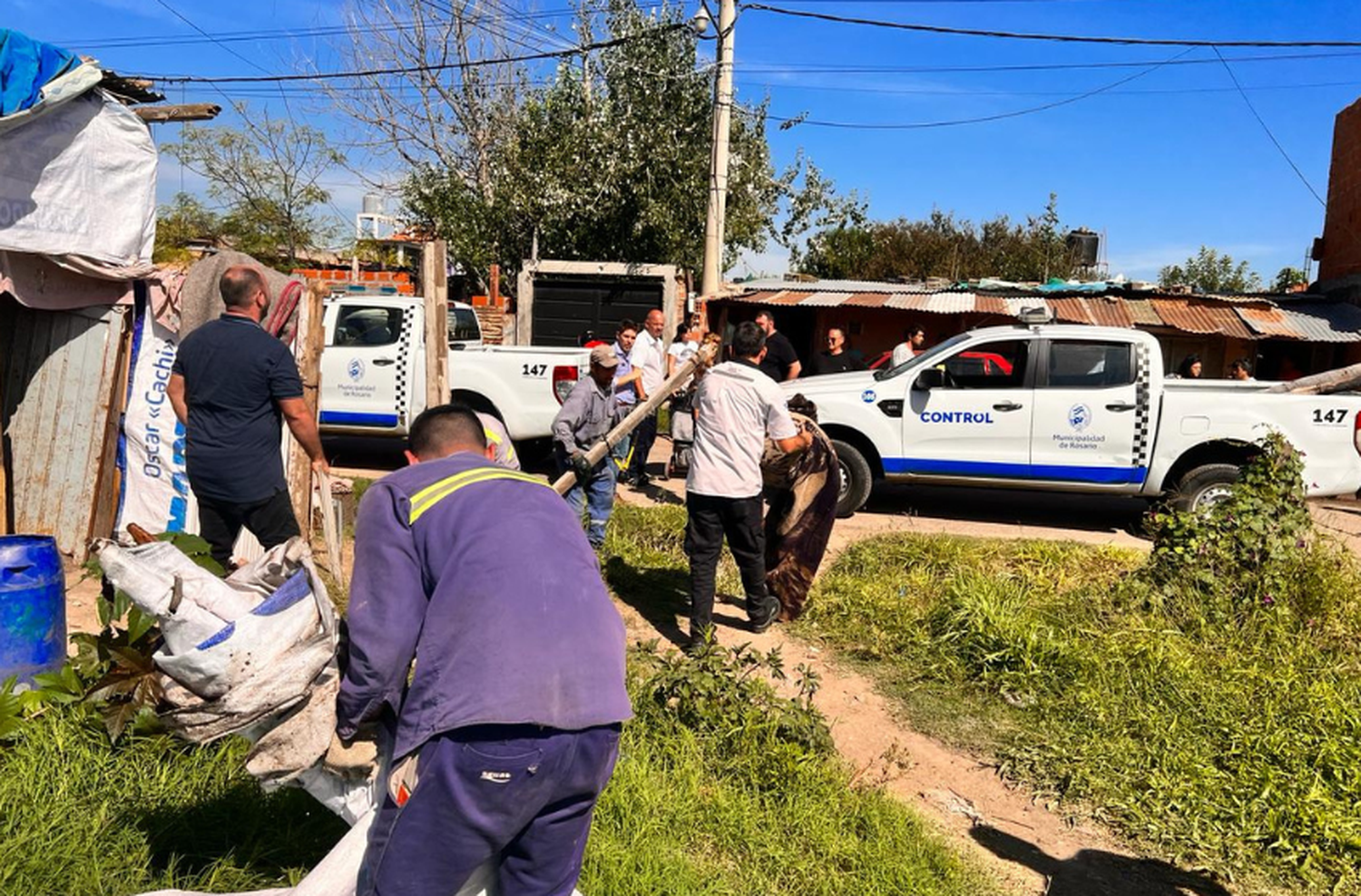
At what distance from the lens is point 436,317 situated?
18.4ft

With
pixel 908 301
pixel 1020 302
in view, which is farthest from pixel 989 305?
pixel 908 301

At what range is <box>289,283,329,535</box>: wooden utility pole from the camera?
6305 mm

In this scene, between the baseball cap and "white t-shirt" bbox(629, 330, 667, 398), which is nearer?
the baseball cap

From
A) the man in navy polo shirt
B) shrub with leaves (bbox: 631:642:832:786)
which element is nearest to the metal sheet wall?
the man in navy polo shirt

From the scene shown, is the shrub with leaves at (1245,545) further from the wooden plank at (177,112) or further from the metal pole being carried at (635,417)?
the wooden plank at (177,112)

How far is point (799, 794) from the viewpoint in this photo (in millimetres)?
3852

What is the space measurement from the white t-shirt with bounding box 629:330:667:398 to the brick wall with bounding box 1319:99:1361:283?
1238 cm

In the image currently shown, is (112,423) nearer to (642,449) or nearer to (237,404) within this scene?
(237,404)

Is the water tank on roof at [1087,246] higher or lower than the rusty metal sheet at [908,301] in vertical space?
higher

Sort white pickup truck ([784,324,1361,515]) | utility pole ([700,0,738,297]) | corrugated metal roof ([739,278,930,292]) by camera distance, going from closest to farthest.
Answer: white pickup truck ([784,324,1361,515]) → utility pole ([700,0,738,297]) → corrugated metal roof ([739,278,930,292])

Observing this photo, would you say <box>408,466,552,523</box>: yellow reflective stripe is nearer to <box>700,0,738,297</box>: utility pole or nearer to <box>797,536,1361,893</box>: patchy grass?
<box>797,536,1361,893</box>: patchy grass

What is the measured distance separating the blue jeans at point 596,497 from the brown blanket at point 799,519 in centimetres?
127

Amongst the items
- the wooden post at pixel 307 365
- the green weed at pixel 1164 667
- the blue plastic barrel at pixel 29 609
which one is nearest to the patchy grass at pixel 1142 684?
the green weed at pixel 1164 667

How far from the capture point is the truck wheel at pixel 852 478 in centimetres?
887
